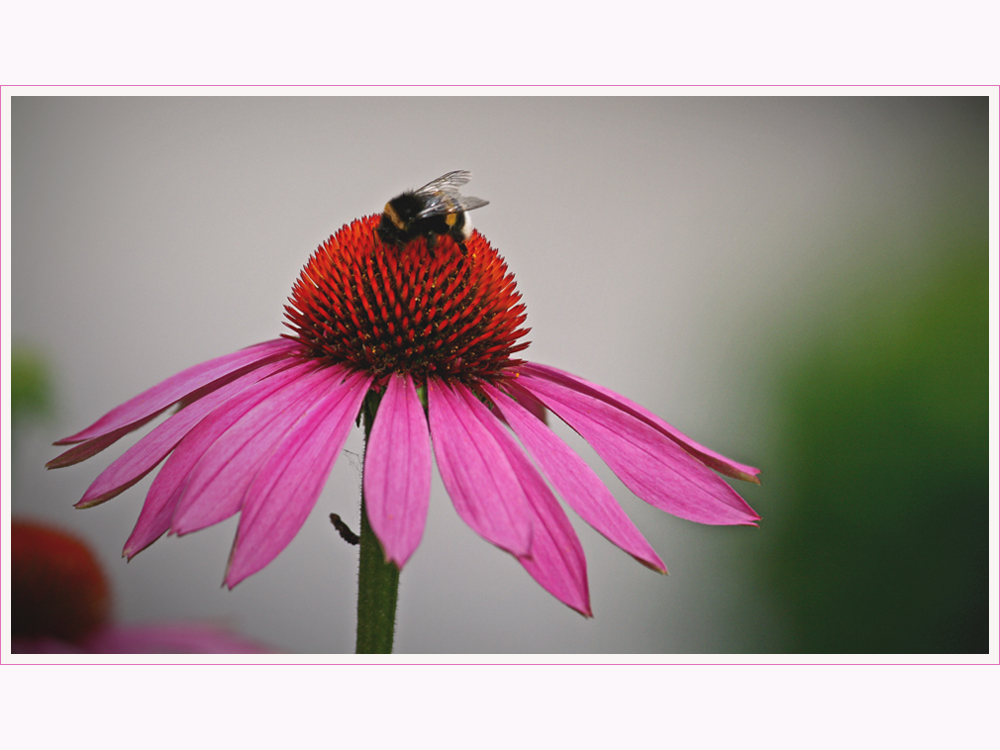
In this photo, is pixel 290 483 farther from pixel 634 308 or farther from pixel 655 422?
pixel 634 308

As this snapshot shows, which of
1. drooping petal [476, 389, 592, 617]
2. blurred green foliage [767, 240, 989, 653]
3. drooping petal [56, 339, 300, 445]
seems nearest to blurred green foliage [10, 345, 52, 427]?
drooping petal [56, 339, 300, 445]

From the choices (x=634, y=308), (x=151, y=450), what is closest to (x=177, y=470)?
(x=151, y=450)

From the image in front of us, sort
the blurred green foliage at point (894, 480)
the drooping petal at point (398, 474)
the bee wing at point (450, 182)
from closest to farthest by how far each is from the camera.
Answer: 1. the drooping petal at point (398, 474)
2. the bee wing at point (450, 182)
3. the blurred green foliage at point (894, 480)

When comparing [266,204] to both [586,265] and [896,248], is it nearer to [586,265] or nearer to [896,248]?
[586,265]

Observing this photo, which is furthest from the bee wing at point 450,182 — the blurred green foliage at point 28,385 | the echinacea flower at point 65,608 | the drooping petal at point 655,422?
the blurred green foliage at point 28,385

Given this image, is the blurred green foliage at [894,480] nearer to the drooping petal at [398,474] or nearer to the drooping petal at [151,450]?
the drooping petal at [398,474]
